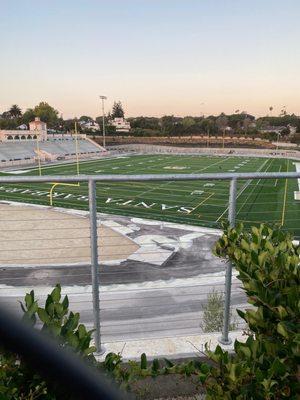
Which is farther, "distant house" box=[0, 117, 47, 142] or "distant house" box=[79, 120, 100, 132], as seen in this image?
"distant house" box=[79, 120, 100, 132]

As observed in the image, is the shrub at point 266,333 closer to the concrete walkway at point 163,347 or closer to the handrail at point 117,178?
the handrail at point 117,178

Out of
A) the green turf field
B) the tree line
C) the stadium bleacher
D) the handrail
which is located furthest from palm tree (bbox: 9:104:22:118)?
the handrail

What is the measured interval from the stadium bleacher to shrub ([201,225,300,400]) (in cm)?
4845

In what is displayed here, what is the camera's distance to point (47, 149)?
61.4 metres

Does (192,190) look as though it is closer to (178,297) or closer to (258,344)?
(178,297)

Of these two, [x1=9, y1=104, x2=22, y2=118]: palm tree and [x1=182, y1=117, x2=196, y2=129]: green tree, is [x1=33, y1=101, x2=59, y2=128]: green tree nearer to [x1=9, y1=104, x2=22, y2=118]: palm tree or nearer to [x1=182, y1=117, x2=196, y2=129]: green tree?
[x1=9, y1=104, x2=22, y2=118]: palm tree

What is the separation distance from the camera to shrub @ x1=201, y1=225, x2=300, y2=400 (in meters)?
1.56

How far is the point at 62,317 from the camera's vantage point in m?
1.57

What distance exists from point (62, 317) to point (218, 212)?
22907 millimetres

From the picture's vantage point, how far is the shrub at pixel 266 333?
1.56m

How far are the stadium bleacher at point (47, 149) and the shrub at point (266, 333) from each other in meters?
48.4

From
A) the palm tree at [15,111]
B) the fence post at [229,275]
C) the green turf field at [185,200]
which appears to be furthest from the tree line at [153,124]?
the fence post at [229,275]

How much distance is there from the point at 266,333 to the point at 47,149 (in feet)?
204

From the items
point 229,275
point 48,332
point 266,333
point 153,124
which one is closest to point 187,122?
point 153,124
